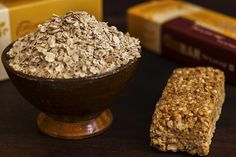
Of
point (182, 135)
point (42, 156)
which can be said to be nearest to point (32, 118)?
point (42, 156)

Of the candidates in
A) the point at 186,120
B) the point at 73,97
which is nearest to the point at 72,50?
the point at 73,97

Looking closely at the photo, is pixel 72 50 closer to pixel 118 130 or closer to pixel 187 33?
Result: pixel 118 130

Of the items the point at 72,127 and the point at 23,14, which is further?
the point at 23,14

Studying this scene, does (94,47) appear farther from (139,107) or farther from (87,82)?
(139,107)

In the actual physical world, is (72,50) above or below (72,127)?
above

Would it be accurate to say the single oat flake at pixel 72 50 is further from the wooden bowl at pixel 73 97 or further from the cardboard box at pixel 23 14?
the cardboard box at pixel 23 14

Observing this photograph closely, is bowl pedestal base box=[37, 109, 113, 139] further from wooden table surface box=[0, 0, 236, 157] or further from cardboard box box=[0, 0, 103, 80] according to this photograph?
cardboard box box=[0, 0, 103, 80]
